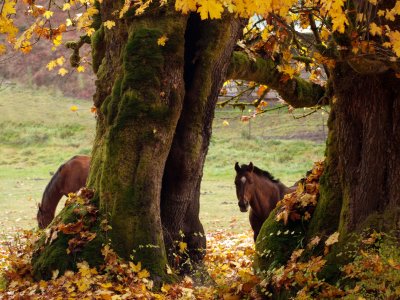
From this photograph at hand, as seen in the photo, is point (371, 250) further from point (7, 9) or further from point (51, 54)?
point (51, 54)

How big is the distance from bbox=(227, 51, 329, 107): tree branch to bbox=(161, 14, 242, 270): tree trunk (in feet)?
3.05

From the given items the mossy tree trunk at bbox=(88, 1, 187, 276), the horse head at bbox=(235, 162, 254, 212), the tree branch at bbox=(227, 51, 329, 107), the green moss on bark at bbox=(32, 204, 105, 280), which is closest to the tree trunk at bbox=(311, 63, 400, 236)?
the mossy tree trunk at bbox=(88, 1, 187, 276)

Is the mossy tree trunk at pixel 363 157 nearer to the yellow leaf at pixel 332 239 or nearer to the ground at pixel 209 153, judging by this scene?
the yellow leaf at pixel 332 239

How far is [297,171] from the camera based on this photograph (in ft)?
95.8

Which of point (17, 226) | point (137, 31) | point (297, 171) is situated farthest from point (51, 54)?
point (137, 31)

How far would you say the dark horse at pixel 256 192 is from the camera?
38.1 ft

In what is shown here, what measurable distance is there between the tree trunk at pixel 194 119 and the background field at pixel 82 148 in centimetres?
868

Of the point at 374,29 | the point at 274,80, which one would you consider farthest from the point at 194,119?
the point at 374,29

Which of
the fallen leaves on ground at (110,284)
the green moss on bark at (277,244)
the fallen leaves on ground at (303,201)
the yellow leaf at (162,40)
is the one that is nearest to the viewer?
the fallen leaves on ground at (110,284)

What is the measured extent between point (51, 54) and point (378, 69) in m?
56.1

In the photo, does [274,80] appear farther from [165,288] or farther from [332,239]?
[332,239]

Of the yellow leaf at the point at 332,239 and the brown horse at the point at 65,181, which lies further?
the brown horse at the point at 65,181

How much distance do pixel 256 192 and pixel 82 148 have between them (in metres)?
27.8

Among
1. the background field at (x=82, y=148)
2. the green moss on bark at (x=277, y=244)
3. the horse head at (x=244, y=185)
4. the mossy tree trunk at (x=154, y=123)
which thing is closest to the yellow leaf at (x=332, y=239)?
the green moss on bark at (x=277, y=244)
